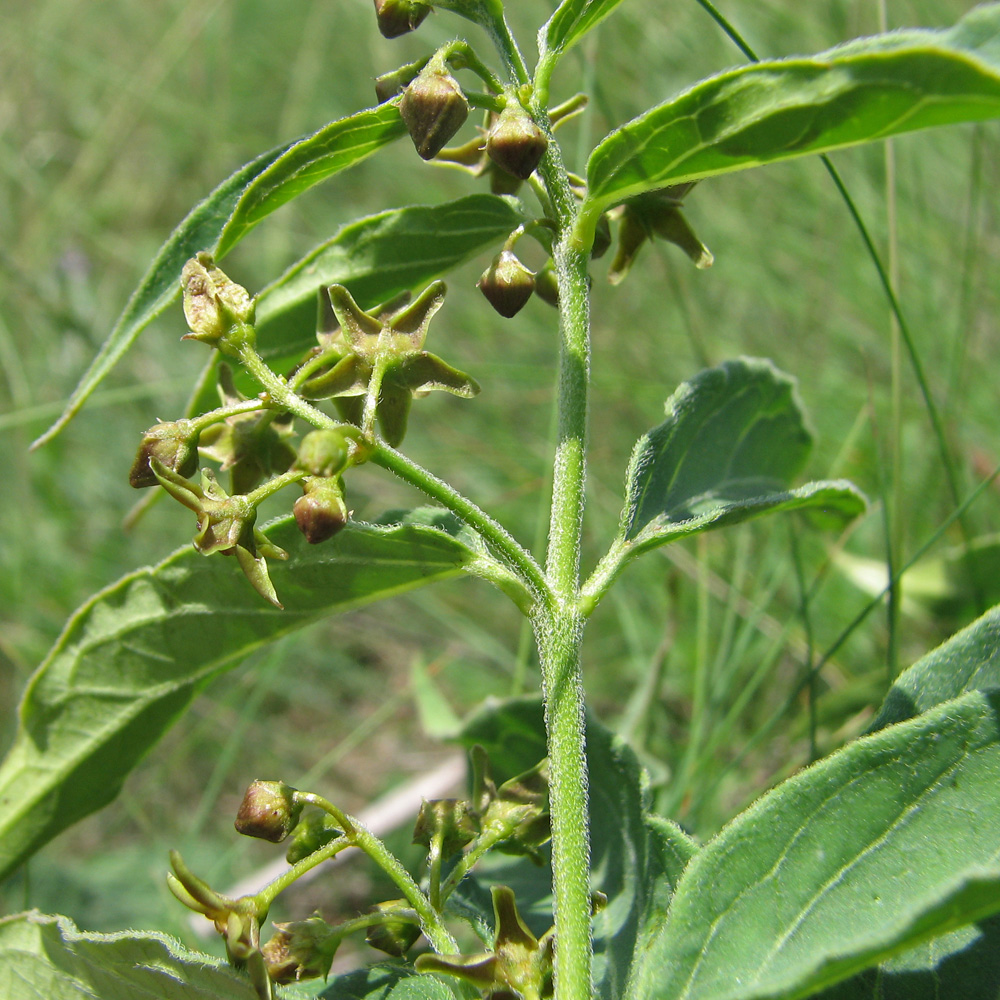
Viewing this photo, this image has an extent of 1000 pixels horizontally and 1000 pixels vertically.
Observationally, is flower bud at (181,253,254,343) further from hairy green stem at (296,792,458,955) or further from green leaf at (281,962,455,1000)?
green leaf at (281,962,455,1000)

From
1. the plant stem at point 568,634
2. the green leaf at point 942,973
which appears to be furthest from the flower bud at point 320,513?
the green leaf at point 942,973

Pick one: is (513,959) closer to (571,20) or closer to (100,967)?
(100,967)

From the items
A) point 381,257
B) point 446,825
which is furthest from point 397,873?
point 381,257

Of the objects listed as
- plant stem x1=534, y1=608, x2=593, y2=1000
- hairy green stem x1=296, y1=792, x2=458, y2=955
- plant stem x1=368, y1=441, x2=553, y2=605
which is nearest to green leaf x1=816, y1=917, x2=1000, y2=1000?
plant stem x1=534, y1=608, x2=593, y2=1000

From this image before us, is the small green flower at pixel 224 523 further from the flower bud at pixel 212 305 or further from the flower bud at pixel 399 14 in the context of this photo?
the flower bud at pixel 399 14

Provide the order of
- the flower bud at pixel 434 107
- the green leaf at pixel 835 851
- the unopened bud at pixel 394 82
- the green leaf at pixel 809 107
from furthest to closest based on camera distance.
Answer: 1. the unopened bud at pixel 394 82
2. the flower bud at pixel 434 107
3. the green leaf at pixel 835 851
4. the green leaf at pixel 809 107
